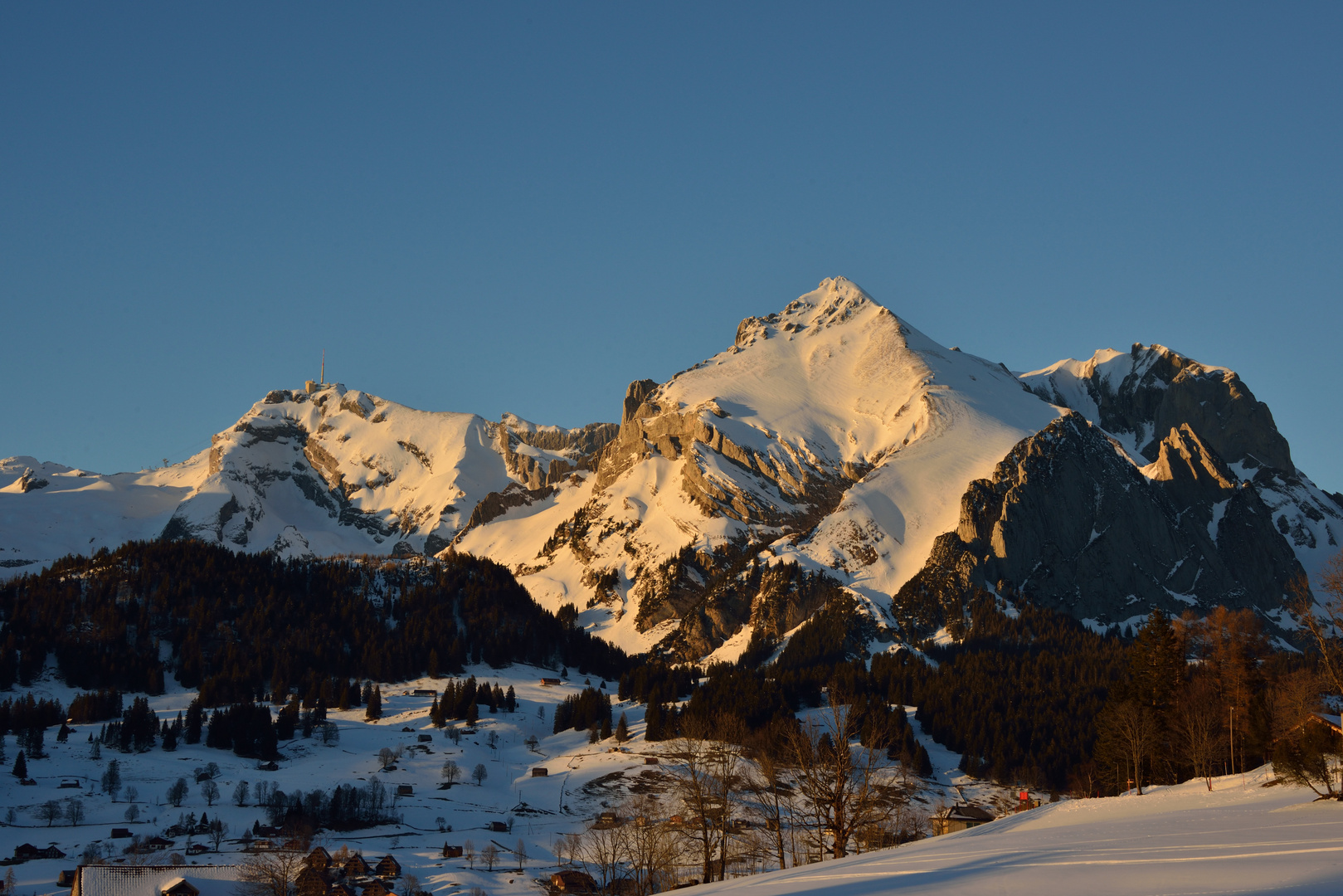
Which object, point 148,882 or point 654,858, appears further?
point 148,882

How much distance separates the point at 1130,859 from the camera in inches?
1570

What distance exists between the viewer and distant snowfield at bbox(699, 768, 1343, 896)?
34.1m

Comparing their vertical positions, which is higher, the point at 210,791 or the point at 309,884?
the point at 210,791

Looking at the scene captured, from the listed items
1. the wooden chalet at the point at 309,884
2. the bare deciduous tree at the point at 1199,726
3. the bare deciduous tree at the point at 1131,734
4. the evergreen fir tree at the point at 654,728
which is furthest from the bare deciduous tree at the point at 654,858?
the evergreen fir tree at the point at 654,728

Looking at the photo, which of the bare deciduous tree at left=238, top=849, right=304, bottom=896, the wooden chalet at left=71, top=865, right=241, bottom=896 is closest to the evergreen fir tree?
the bare deciduous tree at left=238, top=849, right=304, bottom=896

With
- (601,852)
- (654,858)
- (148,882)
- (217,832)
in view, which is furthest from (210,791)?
(654,858)

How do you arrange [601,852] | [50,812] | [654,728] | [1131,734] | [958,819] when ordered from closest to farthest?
[1131,734] → [601,852] → [958,819] → [50,812] → [654,728]

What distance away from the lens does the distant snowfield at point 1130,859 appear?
34094mm

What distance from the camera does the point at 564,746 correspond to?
198 meters

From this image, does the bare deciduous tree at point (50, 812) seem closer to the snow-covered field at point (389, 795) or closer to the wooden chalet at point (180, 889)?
the snow-covered field at point (389, 795)

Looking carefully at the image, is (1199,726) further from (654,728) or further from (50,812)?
(50,812)

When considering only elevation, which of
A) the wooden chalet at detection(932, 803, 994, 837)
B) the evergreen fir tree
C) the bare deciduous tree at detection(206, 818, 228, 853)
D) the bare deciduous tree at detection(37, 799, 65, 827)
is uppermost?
the evergreen fir tree

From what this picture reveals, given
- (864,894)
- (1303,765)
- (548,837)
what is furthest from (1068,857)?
(548,837)

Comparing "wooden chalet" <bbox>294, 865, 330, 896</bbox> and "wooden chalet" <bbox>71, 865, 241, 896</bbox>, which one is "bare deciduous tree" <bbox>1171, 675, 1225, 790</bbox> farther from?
"wooden chalet" <bbox>71, 865, 241, 896</bbox>
